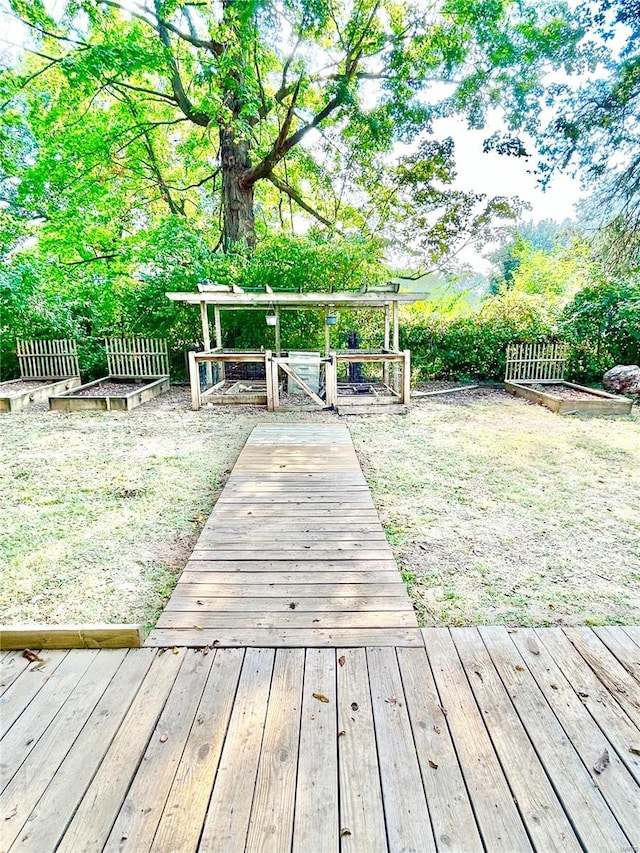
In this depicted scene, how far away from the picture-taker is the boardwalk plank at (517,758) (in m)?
1.40

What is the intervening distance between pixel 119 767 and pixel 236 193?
13.4 m

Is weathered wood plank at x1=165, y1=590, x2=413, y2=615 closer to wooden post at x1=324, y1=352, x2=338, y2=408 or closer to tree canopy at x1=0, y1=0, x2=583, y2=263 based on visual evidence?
wooden post at x1=324, y1=352, x2=338, y2=408

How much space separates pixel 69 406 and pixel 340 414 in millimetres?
5117

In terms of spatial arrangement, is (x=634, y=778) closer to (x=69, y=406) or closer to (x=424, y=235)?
(x=69, y=406)

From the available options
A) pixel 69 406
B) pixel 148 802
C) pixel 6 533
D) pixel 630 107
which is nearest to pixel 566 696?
pixel 148 802

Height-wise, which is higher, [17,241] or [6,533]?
[17,241]

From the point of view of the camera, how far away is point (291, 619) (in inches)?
96.3

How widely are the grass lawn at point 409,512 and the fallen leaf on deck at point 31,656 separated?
0.38 m

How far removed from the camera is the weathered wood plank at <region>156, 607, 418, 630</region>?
240cm

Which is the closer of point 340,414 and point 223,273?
point 340,414

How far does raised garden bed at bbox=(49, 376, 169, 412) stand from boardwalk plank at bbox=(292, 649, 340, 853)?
759cm

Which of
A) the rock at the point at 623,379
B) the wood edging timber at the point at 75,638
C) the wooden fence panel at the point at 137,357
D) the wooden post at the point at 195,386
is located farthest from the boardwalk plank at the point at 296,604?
the rock at the point at 623,379

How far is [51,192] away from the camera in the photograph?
14.2 meters

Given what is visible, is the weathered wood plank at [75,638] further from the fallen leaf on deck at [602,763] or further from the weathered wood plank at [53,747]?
the fallen leaf on deck at [602,763]
